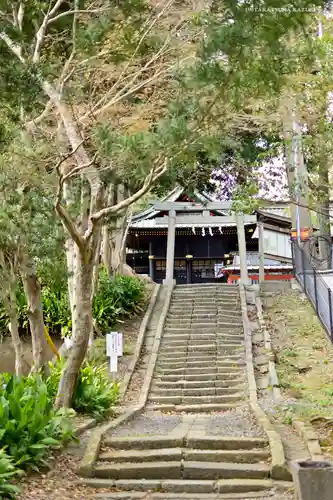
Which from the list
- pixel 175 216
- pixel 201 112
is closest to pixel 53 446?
pixel 201 112

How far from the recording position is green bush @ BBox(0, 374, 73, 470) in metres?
7.36

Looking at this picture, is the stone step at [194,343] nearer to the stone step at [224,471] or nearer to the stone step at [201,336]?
the stone step at [201,336]

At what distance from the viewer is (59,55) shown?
974cm

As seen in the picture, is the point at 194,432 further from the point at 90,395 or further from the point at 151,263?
the point at 151,263

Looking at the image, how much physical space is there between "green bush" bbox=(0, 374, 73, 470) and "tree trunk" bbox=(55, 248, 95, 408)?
121 centimetres

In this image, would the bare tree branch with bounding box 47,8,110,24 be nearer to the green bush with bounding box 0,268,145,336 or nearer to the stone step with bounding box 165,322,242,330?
the green bush with bounding box 0,268,145,336

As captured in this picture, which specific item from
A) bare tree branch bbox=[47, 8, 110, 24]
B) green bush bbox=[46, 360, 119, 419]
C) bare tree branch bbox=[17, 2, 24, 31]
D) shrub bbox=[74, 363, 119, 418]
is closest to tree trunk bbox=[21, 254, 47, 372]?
green bush bbox=[46, 360, 119, 419]

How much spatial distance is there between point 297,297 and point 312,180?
6132mm

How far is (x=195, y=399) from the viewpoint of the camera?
44.9 ft

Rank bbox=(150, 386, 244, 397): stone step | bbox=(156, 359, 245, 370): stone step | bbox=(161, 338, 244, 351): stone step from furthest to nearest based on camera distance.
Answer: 1. bbox=(161, 338, 244, 351): stone step
2. bbox=(156, 359, 245, 370): stone step
3. bbox=(150, 386, 244, 397): stone step


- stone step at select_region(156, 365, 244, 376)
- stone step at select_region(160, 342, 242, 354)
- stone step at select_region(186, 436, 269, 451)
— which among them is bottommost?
stone step at select_region(186, 436, 269, 451)

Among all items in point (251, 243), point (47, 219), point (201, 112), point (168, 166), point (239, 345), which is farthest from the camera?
point (251, 243)

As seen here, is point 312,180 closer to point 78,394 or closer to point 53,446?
point 78,394

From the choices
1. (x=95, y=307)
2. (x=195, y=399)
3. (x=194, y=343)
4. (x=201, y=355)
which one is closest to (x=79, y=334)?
(x=195, y=399)
